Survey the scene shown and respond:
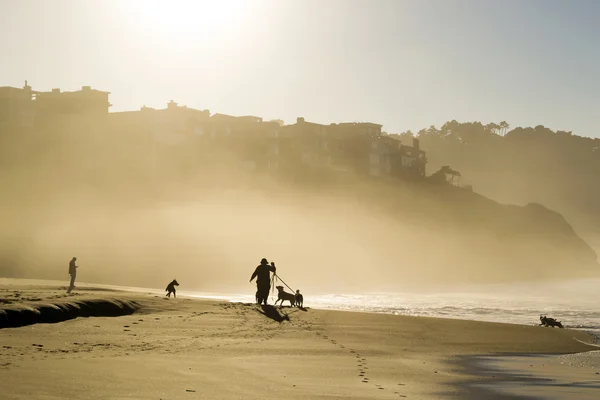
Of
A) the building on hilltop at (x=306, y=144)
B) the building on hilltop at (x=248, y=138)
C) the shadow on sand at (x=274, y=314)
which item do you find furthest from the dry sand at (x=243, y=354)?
the building on hilltop at (x=306, y=144)

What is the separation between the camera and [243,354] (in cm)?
1395

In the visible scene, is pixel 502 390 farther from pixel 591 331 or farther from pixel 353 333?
pixel 591 331

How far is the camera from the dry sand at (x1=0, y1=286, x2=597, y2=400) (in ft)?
32.6

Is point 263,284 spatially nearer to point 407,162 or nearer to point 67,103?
point 67,103

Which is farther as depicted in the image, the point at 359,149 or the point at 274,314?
the point at 359,149

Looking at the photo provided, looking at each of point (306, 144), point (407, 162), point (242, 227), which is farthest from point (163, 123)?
point (407, 162)

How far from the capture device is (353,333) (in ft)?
63.5

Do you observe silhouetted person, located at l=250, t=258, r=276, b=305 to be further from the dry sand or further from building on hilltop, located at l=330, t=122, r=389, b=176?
building on hilltop, located at l=330, t=122, r=389, b=176

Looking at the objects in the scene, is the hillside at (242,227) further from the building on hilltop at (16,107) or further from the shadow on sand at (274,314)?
the shadow on sand at (274,314)

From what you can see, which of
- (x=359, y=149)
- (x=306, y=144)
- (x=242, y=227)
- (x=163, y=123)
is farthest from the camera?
(x=359, y=149)

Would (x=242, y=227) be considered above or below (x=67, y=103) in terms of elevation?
below

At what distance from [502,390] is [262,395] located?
4059 millimetres

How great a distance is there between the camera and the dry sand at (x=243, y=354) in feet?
32.6

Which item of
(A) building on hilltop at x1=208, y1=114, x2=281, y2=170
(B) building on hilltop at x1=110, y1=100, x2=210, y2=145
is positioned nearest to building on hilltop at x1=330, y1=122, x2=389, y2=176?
(A) building on hilltop at x1=208, y1=114, x2=281, y2=170
